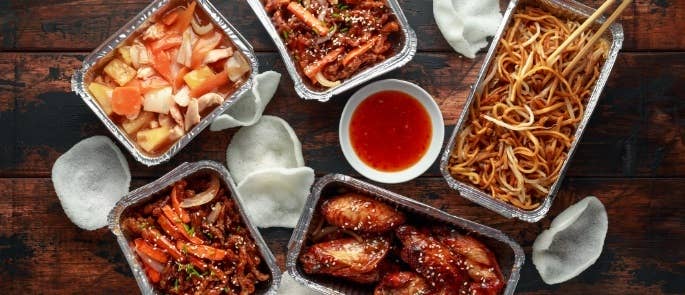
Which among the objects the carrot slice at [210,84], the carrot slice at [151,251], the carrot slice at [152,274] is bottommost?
the carrot slice at [152,274]

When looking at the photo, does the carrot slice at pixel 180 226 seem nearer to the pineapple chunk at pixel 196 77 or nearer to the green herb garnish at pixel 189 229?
the green herb garnish at pixel 189 229

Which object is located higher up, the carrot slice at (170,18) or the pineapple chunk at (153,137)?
the carrot slice at (170,18)

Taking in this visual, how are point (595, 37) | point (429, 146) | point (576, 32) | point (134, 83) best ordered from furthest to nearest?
point (429, 146), point (134, 83), point (576, 32), point (595, 37)

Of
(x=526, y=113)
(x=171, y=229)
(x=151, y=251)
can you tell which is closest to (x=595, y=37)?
(x=526, y=113)

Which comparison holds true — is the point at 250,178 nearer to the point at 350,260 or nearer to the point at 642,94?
the point at 350,260

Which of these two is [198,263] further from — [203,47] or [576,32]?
[576,32]

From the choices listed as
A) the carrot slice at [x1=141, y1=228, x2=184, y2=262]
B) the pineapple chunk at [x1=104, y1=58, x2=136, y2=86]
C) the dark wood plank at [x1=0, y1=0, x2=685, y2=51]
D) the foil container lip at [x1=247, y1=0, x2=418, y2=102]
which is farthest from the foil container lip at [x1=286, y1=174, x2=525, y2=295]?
the pineapple chunk at [x1=104, y1=58, x2=136, y2=86]

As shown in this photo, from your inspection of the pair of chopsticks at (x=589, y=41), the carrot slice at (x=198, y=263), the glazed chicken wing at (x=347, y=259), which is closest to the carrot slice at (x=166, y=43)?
the carrot slice at (x=198, y=263)
